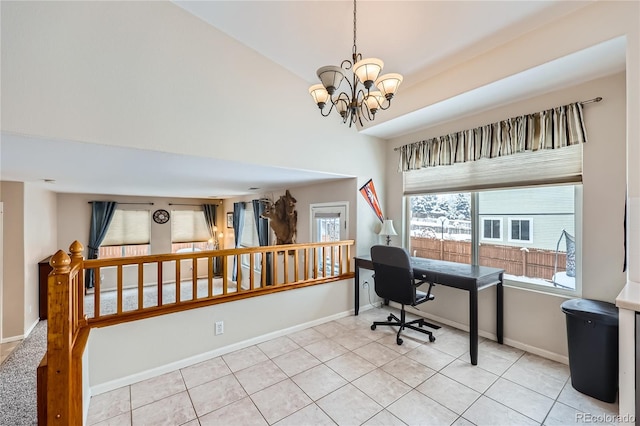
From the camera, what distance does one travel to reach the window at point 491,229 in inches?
124

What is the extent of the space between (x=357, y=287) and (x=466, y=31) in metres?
3.14

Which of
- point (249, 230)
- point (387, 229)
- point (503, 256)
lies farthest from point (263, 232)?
point (503, 256)

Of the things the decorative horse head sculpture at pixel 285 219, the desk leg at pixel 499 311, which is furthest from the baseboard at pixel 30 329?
the desk leg at pixel 499 311

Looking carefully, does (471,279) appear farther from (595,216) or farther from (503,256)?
(595,216)

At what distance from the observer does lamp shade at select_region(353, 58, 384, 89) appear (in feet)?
5.54

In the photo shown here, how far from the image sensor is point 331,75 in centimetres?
175

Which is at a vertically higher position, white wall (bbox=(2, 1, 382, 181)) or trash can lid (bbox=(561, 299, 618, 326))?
white wall (bbox=(2, 1, 382, 181))

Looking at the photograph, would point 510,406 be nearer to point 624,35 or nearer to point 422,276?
point 422,276

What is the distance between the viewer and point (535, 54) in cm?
225

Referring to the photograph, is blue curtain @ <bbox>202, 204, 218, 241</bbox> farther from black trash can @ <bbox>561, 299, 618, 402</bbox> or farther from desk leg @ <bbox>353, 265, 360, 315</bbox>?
black trash can @ <bbox>561, 299, 618, 402</bbox>

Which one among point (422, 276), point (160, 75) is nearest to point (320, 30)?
point (160, 75)

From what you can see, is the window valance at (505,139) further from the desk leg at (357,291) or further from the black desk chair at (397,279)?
the desk leg at (357,291)

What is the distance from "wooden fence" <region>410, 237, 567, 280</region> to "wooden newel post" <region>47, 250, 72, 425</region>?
3759mm

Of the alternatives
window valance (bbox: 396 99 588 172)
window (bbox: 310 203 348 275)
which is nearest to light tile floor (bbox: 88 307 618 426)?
window (bbox: 310 203 348 275)
